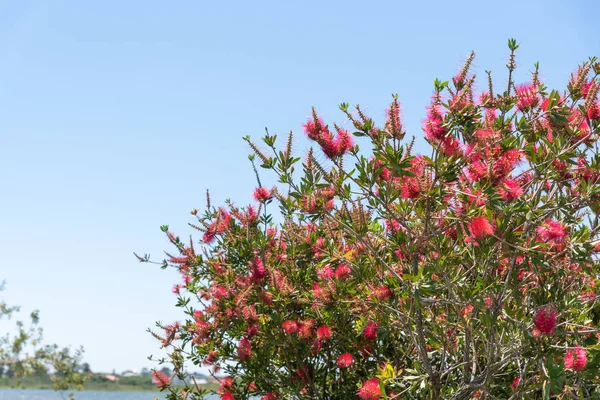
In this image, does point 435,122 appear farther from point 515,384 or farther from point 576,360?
point 515,384

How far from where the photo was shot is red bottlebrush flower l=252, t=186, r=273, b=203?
5.31m

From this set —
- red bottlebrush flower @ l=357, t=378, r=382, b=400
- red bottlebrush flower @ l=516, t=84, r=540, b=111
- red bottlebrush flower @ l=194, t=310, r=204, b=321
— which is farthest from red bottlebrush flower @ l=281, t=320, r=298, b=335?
red bottlebrush flower @ l=516, t=84, r=540, b=111

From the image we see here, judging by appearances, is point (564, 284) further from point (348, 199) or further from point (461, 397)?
point (348, 199)

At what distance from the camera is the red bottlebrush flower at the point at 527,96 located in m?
3.85

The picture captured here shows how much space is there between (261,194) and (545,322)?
8.36ft

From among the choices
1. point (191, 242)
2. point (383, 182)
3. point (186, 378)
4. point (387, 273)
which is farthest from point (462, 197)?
point (186, 378)

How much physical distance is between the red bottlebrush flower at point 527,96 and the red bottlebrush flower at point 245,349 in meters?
2.75

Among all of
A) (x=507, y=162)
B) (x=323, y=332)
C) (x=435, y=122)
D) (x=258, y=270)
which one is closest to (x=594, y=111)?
(x=507, y=162)

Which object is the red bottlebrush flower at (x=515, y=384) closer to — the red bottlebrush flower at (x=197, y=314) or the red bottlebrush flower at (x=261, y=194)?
the red bottlebrush flower at (x=261, y=194)

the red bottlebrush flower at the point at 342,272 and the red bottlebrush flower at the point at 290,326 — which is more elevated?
the red bottlebrush flower at the point at 342,272

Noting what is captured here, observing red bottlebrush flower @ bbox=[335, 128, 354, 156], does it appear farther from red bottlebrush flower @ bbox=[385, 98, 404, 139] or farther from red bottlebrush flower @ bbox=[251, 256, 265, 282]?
red bottlebrush flower @ bbox=[251, 256, 265, 282]

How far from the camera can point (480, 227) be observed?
136 inches

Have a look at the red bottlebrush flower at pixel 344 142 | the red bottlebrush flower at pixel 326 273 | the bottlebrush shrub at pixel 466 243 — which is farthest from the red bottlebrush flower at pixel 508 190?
the red bottlebrush flower at pixel 326 273

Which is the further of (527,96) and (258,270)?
(258,270)
